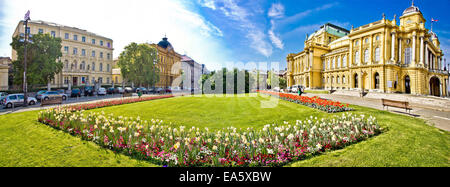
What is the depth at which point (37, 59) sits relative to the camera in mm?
25812

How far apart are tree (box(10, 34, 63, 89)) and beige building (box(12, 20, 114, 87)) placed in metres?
11.2

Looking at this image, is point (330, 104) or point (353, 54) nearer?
point (330, 104)

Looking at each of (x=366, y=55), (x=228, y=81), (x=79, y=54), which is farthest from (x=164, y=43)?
(x=366, y=55)

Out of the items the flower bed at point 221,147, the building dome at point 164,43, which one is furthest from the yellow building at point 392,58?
the building dome at point 164,43

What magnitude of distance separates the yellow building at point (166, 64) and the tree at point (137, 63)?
67.4ft

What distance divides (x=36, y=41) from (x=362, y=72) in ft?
205

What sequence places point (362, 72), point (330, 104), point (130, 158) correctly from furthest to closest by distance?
point (362, 72), point (330, 104), point (130, 158)

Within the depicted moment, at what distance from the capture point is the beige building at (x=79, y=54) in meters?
40.6

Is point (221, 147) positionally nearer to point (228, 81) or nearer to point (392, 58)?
point (228, 81)

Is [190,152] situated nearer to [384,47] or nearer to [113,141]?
[113,141]

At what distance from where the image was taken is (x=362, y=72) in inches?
1502

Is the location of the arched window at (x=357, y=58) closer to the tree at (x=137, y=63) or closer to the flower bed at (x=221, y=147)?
the flower bed at (x=221, y=147)

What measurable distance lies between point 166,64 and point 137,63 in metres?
28.2
